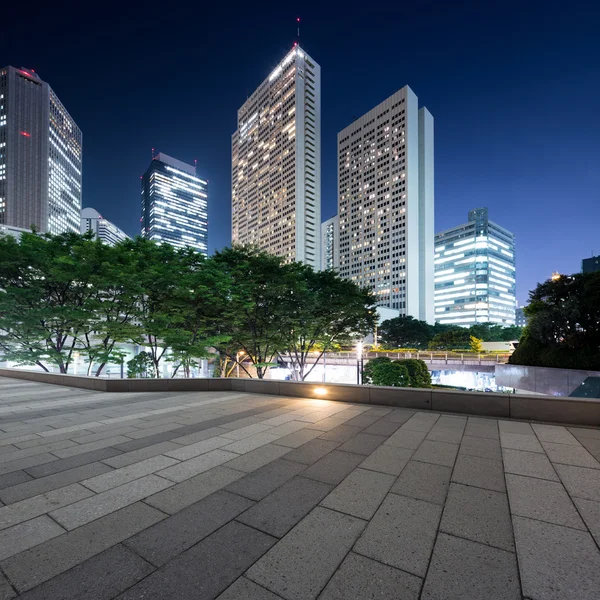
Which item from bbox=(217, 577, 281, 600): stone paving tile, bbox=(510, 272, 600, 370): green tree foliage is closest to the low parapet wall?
bbox=(217, 577, 281, 600): stone paving tile

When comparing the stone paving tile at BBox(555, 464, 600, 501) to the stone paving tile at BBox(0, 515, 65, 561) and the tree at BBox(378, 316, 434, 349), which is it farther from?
the tree at BBox(378, 316, 434, 349)

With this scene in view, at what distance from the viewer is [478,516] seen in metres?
3.86

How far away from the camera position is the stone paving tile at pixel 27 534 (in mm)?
3221

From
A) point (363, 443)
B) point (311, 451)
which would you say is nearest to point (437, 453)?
point (363, 443)

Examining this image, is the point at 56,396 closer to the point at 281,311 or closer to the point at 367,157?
the point at 281,311

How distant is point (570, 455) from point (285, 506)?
536 cm

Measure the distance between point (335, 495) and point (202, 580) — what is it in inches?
81.2

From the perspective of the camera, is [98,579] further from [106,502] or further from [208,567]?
[106,502]

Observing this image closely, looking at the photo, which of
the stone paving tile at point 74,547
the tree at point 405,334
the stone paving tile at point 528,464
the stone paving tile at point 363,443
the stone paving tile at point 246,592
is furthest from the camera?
the tree at point 405,334

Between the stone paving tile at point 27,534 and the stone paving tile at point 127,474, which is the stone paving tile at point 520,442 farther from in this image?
the stone paving tile at point 27,534

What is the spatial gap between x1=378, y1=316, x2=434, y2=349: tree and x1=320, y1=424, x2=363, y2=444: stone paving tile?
7651 centimetres

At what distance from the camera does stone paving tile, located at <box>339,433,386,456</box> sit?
20.1 ft

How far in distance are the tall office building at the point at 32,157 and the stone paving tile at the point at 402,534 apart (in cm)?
16487

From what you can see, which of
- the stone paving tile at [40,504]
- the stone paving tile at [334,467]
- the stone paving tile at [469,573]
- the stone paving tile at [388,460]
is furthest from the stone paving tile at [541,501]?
the stone paving tile at [40,504]
